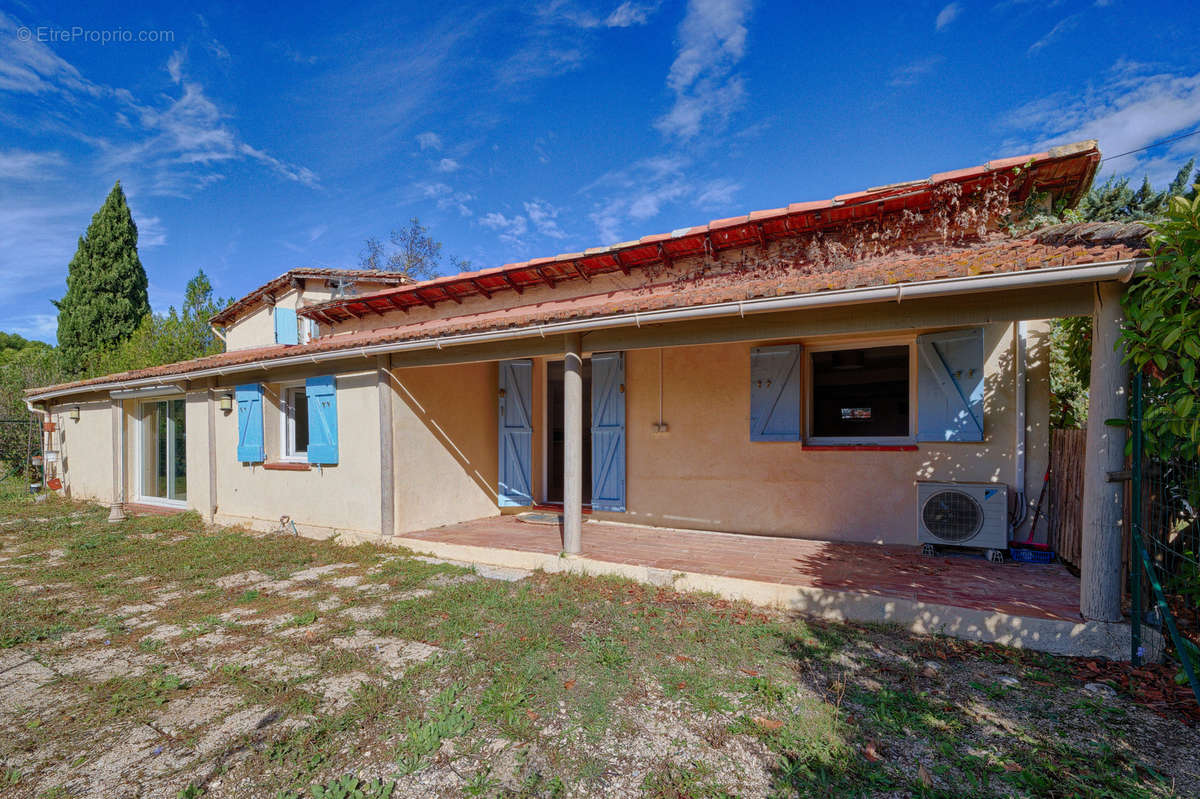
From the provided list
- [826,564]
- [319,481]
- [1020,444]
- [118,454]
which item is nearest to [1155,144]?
[1020,444]

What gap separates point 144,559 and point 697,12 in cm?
1083

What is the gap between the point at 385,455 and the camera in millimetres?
6684

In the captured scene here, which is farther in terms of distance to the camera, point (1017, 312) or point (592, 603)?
point (592, 603)

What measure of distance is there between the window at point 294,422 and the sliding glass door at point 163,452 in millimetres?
3675

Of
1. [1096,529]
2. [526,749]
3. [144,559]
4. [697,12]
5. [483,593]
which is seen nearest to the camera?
[526,749]

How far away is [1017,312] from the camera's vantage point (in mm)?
3645

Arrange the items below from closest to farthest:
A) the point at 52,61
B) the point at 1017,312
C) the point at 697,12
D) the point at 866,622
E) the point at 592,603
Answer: the point at 1017,312
the point at 866,622
the point at 592,603
the point at 52,61
the point at 697,12

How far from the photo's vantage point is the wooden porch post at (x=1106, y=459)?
327cm

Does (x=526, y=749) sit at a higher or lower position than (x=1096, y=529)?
lower

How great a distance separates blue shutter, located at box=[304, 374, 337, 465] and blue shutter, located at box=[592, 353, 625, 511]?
3.62 metres

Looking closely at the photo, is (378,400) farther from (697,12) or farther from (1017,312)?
(697,12)

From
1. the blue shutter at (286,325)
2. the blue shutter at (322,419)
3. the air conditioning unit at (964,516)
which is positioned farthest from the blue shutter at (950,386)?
the blue shutter at (286,325)

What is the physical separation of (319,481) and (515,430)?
113 inches

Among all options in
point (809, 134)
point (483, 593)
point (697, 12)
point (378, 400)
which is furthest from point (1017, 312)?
point (809, 134)
